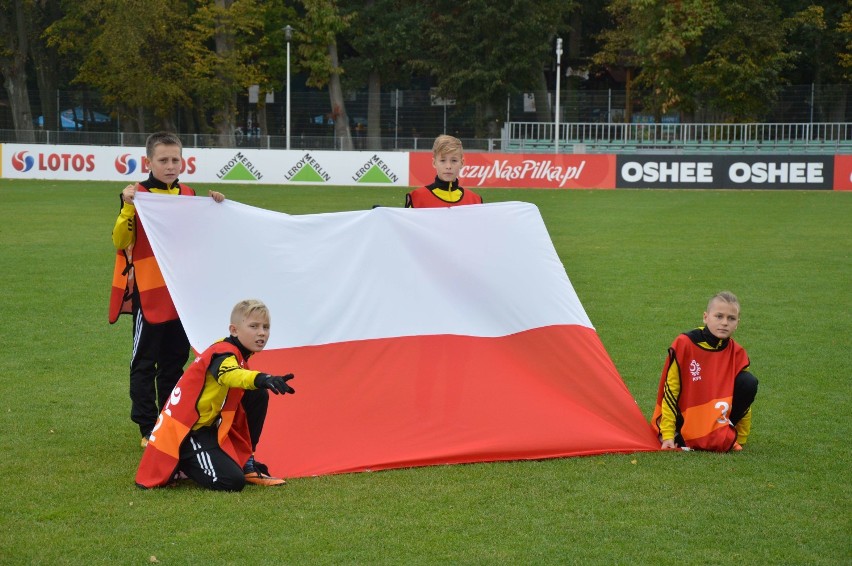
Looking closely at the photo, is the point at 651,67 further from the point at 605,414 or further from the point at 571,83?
the point at 605,414

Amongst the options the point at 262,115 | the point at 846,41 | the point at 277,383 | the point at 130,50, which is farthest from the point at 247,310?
the point at 262,115

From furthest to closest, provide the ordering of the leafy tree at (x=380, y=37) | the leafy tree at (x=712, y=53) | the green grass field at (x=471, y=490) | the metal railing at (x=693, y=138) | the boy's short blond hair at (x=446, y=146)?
the leafy tree at (x=380, y=37) < the leafy tree at (x=712, y=53) < the metal railing at (x=693, y=138) < the boy's short blond hair at (x=446, y=146) < the green grass field at (x=471, y=490)

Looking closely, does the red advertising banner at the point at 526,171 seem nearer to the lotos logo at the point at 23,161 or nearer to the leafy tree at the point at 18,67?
the lotos logo at the point at 23,161

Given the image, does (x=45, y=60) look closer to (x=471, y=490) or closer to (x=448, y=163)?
(x=448, y=163)

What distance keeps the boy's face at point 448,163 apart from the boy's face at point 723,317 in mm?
1732

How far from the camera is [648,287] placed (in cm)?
1309

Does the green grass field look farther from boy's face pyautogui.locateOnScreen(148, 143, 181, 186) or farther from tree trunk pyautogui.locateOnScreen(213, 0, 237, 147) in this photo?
tree trunk pyautogui.locateOnScreen(213, 0, 237, 147)

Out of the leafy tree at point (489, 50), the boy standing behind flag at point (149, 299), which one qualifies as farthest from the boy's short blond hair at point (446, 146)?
the leafy tree at point (489, 50)

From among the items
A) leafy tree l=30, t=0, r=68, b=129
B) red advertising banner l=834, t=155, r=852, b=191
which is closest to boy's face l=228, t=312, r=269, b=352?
red advertising banner l=834, t=155, r=852, b=191

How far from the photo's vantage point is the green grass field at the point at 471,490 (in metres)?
4.66

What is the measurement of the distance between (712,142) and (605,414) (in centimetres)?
3201

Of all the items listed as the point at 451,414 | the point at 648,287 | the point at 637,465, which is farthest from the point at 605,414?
the point at 648,287

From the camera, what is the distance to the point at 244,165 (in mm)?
32875

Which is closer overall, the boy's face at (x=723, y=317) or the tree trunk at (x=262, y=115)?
the boy's face at (x=723, y=317)
